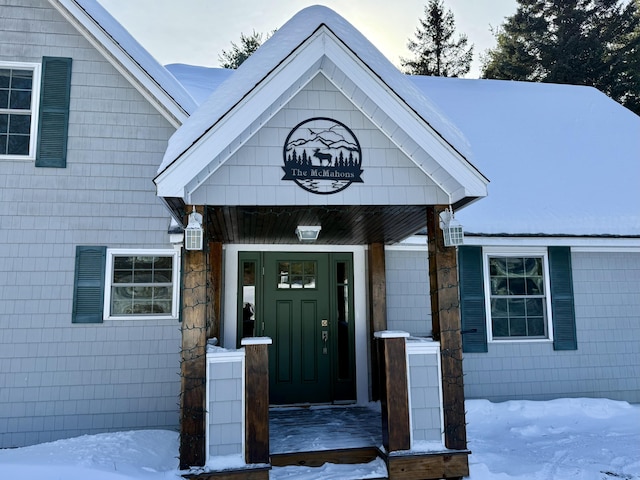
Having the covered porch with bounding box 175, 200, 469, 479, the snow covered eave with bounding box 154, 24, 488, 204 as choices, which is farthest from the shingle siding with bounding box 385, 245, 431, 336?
the snow covered eave with bounding box 154, 24, 488, 204

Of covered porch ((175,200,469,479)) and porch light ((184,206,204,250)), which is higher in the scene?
porch light ((184,206,204,250))

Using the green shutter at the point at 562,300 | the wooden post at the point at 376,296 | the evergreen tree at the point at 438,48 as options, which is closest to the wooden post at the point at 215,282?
the wooden post at the point at 376,296

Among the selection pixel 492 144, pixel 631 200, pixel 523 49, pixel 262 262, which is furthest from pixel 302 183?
pixel 523 49

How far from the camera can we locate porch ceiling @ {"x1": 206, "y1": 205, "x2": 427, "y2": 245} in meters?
4.81

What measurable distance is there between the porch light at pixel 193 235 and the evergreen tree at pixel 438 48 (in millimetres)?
20809

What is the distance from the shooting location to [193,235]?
4.11 metres

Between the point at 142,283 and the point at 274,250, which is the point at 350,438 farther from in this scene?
the point at 142,283

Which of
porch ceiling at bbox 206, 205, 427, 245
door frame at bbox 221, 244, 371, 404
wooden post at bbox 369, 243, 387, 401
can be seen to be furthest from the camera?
door frame at bbox 221, 244, 371, 404

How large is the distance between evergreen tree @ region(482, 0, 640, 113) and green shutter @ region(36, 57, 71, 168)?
58.0 feet

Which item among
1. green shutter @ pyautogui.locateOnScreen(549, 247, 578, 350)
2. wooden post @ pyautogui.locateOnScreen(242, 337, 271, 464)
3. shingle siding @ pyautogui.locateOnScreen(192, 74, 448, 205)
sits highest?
shingle siding @ pyautogui.locateOnScreen(192, 74, 448, 205)

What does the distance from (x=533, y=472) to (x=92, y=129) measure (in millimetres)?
6248

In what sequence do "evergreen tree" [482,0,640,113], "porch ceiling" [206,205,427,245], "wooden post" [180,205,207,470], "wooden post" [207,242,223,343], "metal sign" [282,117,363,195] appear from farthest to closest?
"evergreen tree" [482,0,640,113] → "wooden post" [207,242,223,343] → "porch ceiling" [206,205,427,245] → "metal sign" [282,117,363,195] → "wooden post" [180,205,207,470]

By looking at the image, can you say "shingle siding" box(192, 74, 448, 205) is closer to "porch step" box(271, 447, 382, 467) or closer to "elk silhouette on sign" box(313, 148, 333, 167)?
"elk silhouette on sign" box(313, 148, 333, 167)

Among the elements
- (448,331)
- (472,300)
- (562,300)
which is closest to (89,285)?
(448,331)
